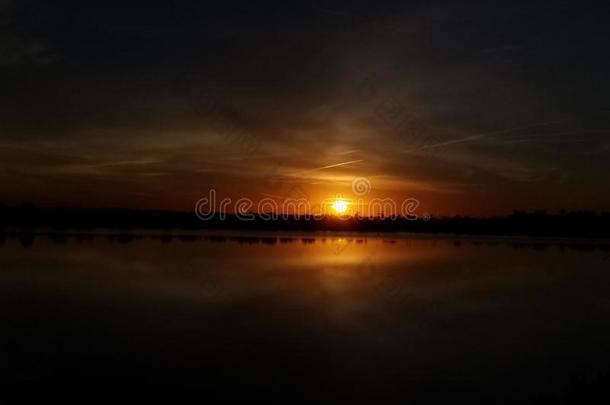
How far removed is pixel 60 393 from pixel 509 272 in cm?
2098

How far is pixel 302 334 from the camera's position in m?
10.9

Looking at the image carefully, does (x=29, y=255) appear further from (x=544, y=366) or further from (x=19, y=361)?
(x=544, y=366)

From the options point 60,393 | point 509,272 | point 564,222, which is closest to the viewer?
point 60,393

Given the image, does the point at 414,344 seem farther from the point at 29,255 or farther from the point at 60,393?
the point at 29,255

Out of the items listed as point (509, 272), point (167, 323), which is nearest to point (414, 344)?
point (167, 323)

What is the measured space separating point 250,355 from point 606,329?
27.8 ft

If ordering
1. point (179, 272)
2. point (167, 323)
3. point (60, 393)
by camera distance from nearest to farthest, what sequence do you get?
point (60, 393)
point (167, 323)
point (179, 272)

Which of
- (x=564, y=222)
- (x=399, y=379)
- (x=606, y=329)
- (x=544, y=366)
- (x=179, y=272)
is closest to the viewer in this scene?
(x=399, y=379)

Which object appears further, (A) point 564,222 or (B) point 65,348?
(A) point 564,222

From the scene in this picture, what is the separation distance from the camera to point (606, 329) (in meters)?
12.6

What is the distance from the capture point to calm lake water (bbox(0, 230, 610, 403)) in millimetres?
7938

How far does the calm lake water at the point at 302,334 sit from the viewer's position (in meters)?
7.94

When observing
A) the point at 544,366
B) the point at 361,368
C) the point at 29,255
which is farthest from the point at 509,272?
the point at 29,255

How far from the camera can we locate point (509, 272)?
24.3 meters
